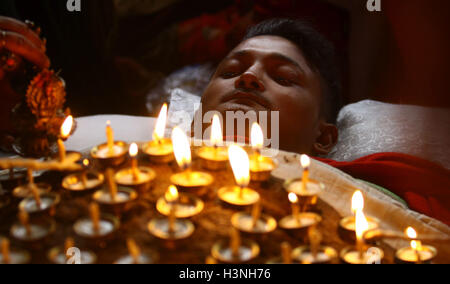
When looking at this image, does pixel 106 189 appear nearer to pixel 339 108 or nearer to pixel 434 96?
pixel 339 108

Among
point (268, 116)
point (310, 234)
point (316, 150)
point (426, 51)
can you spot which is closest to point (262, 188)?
point (310, 234)

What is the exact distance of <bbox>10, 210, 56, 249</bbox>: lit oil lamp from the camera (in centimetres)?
102

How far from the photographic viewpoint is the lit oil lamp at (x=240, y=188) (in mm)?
1220

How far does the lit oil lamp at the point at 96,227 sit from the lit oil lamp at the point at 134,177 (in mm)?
165

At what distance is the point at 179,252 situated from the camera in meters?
1.15

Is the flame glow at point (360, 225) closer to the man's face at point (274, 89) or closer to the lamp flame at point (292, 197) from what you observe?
the lamp flame at point (292, 197)

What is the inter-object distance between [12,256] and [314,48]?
245 cm

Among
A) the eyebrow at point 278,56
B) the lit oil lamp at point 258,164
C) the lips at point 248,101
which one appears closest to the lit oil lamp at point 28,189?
the lit oil lamp at point 258,164

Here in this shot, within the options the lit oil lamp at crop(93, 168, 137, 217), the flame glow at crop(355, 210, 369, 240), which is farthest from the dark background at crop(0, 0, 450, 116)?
the lit oil lamp at crop(93, 168, 137, 217)

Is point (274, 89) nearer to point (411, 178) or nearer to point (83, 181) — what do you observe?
point (411, 178)

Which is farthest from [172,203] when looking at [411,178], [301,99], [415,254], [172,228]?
[301,99]

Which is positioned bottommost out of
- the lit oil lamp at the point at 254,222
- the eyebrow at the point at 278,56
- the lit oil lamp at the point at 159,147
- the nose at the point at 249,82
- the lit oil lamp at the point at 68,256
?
the lit oil lamp at the point at 68,256

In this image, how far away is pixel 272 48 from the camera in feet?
8.54
